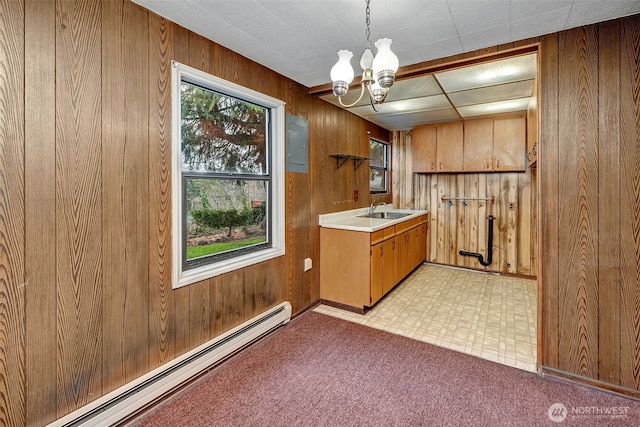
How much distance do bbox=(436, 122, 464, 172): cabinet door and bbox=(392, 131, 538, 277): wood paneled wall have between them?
309 millimetres

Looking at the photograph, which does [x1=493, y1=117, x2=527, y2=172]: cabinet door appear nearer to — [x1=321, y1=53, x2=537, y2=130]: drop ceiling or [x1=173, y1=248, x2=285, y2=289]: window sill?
[x1=321, y1=53, x2=537, y2=130]: drop ceiling

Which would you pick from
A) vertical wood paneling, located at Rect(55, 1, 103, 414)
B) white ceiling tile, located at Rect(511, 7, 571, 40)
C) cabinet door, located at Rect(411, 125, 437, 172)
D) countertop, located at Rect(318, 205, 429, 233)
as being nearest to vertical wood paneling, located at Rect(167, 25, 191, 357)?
vertical wood paneling, located at Rect(55, 1, 103, 414)

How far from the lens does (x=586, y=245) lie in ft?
6.60

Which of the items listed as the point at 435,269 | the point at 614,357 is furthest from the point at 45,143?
the point at 435,269

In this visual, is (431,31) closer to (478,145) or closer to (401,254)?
(401,254)

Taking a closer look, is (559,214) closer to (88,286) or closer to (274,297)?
(274,297)

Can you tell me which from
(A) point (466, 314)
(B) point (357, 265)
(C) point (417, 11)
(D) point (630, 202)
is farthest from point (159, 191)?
(A) point (466, 314)

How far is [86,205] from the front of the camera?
1.57m

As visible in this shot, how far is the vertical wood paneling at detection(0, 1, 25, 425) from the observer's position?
130 cm

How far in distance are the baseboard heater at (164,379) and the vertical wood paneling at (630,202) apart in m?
2.49

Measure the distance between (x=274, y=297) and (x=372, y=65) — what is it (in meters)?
2.10

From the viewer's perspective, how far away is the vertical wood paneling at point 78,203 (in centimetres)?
148

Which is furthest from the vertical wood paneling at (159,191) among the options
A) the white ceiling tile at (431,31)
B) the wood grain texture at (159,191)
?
the white ceiling tile at (431,31)

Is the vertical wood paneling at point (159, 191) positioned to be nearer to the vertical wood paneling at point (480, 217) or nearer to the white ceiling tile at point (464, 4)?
the white ceiling tile at point (464, 4)
